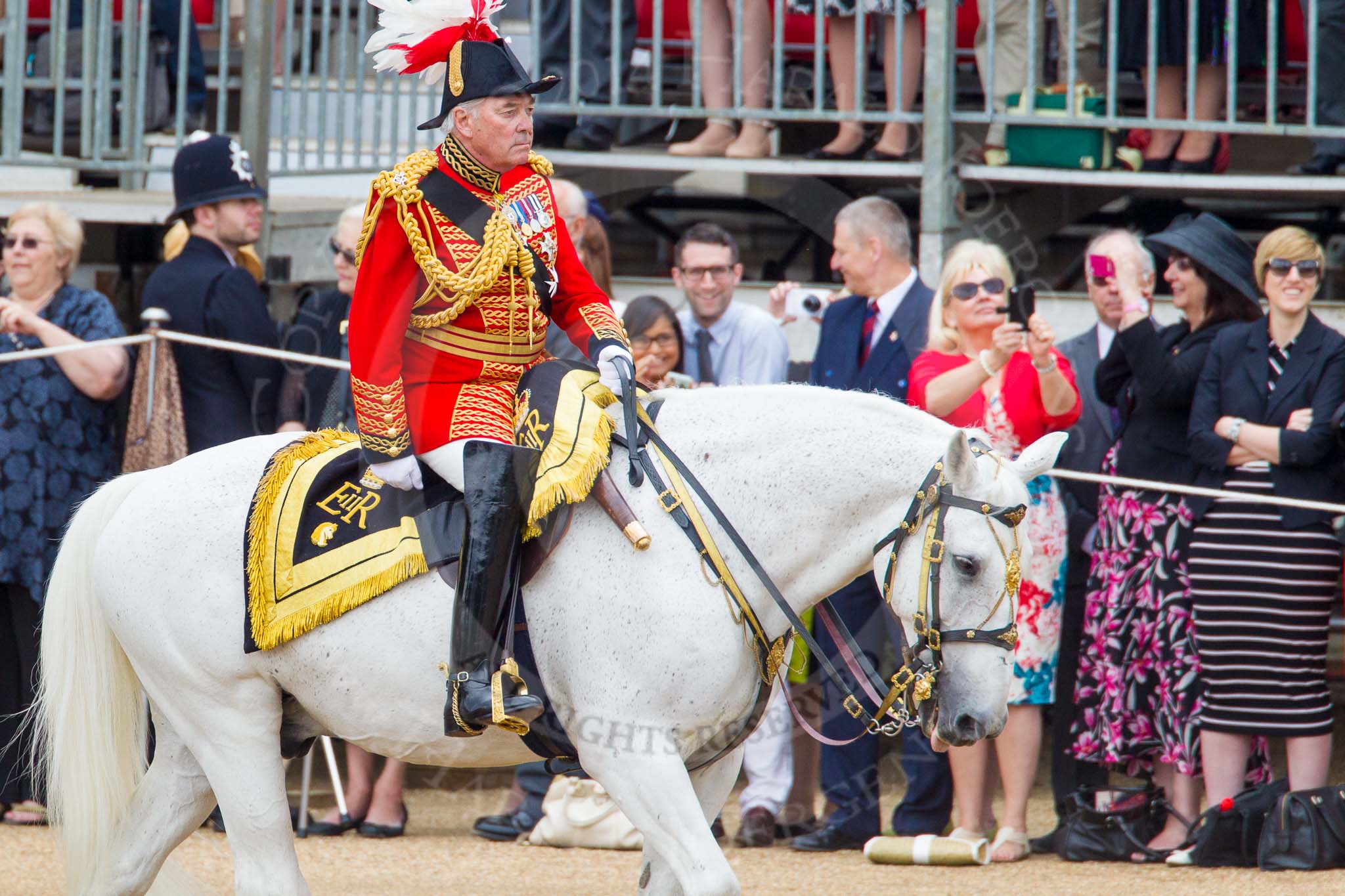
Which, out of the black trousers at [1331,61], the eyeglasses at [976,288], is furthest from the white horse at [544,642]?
the black trousers at [1331,61]

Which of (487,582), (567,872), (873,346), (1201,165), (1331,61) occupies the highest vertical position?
(1331,61)

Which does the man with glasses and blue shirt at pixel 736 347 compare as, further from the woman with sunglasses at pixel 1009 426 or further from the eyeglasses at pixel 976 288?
the eyeglasses at pixel 976 288

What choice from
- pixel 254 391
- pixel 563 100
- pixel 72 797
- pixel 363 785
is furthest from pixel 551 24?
pixel 72 797

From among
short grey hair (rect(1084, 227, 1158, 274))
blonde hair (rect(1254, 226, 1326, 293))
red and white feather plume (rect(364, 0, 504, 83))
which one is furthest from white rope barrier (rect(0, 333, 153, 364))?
blonde hair (rect(1254, 226, 1326, 293))

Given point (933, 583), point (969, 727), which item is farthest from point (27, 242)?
point (969, 727)

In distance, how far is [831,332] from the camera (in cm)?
638

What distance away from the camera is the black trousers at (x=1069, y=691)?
20.3ft

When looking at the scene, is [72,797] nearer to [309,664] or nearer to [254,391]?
[309,664]

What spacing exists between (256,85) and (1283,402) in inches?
196

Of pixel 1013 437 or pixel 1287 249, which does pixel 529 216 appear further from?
pixel 1287 249

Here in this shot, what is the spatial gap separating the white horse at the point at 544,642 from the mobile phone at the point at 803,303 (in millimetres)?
2927

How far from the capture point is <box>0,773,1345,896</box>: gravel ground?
18.1 ft

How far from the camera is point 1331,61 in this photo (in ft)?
23.9

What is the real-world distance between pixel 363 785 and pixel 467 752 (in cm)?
252
